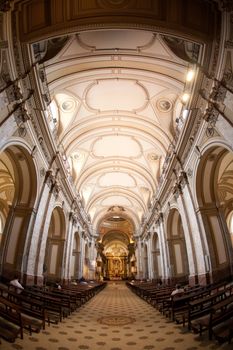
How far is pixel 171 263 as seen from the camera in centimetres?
1695

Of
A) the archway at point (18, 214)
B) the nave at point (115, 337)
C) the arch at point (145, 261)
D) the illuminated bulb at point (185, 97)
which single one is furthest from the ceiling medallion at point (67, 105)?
the arch at point (145, 261)

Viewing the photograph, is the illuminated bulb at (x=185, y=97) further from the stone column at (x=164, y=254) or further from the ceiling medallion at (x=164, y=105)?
the stone column at (x=164, y=254)

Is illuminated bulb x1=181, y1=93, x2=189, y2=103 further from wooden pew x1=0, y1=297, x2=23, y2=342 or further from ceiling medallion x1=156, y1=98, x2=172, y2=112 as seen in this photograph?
wooden pew x1=0, y1=297, x2=23, y2=342

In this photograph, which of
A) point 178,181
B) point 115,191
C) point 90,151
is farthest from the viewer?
point 115,191

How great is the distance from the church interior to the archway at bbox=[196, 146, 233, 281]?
0.14ft

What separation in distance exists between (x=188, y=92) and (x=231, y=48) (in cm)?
321

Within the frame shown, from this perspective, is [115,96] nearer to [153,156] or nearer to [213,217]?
[153,156]

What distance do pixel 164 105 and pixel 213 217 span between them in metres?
6.25

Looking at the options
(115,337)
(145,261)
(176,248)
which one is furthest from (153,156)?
(145,261)

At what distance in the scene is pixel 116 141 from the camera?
17453 millimetres

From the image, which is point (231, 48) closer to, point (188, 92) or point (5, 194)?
point (188, 92)

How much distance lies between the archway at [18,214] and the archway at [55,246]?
16.8 feet

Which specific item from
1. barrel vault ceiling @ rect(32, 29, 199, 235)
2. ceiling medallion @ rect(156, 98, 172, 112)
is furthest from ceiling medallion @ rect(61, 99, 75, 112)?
ceiling medallion @ rect(156, 98, 172, 112)

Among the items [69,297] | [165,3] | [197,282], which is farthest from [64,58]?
[197,282]
